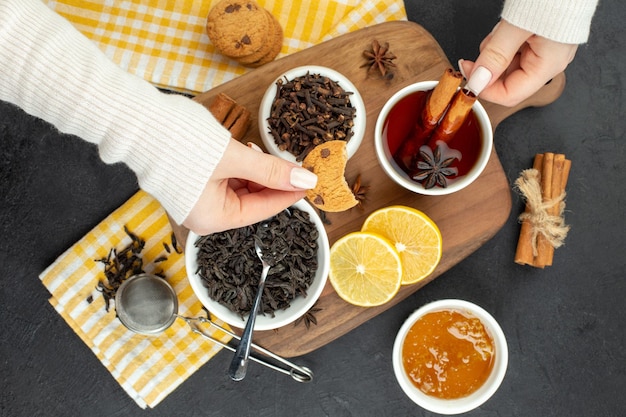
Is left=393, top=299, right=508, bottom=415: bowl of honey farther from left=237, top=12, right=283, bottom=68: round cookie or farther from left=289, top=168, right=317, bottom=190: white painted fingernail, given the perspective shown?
left=237, top=12, right=283, bottom=68: round cookie

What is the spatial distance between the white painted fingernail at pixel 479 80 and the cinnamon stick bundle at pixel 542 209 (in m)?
0.60

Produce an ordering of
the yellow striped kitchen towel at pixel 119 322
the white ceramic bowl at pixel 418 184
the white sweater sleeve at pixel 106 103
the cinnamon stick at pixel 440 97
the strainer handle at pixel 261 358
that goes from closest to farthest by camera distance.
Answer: the white sweater sleeve at pixel 106 103 < the cinnamon stick at pixel 440 97 < the white ceramic bowl at pixel 418 184 < the strainer handle at pixel 261 358 < the yellow striped kitchen towel at pixel 119 322

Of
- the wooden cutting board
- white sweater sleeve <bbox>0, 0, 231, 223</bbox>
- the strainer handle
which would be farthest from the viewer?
the strainer handle

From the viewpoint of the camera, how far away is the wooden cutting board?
1.75 m

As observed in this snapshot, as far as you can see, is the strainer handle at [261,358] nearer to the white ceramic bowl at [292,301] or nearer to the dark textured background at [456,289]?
the dark textured background at [456,289]

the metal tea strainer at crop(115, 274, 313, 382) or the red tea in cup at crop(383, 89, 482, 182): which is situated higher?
the red tea in cup at crop(383, 89, 482, 182)

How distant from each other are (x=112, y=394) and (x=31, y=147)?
97 cm

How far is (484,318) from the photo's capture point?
71.1 inches

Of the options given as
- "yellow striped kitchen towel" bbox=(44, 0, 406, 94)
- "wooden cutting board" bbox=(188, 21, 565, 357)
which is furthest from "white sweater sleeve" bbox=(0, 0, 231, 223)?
"yellow striped kitchen towel" bbox=(44, 0, 406, 94)

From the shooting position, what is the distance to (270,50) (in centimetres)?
192

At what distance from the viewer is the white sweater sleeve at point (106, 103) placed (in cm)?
131

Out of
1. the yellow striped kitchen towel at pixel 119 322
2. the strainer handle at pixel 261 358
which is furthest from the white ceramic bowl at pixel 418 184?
the yellow striped kitchen towel at pixel 119 322

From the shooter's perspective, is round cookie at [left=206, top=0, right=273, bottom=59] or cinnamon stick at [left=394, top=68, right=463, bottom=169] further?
round cookie at [left=206, top=0, right=273, bottom=59]

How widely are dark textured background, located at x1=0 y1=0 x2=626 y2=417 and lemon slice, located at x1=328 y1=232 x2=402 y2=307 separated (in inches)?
15.1
